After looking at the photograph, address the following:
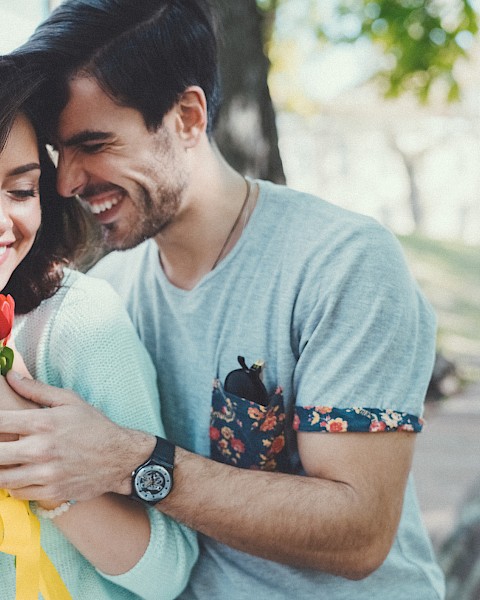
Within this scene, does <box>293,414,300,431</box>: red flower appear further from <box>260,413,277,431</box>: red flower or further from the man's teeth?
the man's teeth

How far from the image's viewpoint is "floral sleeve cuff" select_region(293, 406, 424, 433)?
1.62m

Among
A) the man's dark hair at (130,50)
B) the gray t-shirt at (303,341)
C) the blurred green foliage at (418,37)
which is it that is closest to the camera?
the gray t-shirt at (303,341)

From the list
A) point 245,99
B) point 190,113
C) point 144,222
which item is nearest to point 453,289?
point 245,99

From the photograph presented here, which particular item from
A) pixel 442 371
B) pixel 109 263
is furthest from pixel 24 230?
pixel 442 371

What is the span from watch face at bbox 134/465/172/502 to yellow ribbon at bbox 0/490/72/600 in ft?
0.66

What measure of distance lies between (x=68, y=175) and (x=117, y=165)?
0.12m

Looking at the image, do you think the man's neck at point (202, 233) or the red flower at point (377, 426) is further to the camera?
the man's neck at point (202, 233)

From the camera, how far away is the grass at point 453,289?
8543 millimetres

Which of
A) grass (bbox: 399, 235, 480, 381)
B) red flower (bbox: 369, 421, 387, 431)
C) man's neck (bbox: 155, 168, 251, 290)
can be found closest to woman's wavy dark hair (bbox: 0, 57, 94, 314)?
man's neck (bbox: 155, 168, 251, 290)

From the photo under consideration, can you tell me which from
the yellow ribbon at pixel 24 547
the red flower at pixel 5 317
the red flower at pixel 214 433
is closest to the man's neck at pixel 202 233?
the red flower at pixel 214 433

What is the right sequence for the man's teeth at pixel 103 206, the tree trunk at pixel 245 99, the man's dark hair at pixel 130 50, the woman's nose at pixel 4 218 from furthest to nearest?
the tree trunk at pixel 245 99
the man's teeth at pixel 103 206
the man's dark hair at pixel 130 50
the woman's nose at pixel 4 218

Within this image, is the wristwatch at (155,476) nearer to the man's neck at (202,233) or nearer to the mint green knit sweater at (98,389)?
the mint green knit sweater at (98,389)

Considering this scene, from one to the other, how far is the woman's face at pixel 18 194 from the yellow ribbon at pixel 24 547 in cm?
44

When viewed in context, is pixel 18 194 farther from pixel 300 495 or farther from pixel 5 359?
pixel 300 495
